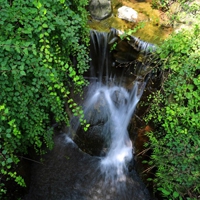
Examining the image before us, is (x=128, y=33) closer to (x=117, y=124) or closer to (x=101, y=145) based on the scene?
(x=117, y=124)

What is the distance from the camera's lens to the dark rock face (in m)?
3.88

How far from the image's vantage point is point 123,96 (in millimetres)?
4844

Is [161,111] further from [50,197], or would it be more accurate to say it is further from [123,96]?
[50,197]

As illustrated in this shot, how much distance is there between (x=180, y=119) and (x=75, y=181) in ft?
7.81

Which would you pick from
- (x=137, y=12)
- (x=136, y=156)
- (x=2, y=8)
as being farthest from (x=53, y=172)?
(x=137, y=12)

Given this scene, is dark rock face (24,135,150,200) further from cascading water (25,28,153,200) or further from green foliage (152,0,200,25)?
green foliage (152,0,200,25)

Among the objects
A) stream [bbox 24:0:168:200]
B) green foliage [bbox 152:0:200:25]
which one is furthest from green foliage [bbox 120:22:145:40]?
green foliage [bbox 152:0:200:25]

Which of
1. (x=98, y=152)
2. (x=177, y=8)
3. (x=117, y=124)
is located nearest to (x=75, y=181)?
(x=98, y=152)

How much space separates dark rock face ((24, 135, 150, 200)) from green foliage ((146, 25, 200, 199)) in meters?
0.91

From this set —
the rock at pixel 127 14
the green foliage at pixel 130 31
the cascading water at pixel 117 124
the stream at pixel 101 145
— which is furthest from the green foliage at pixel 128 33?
the cascading water at pixel 117 124

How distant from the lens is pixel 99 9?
4922 millimetres

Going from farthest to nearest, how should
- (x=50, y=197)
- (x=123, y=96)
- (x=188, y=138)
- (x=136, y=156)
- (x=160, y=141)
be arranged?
1. (x=123, y=96)
2. (x=136, y=156)
3. (x=50, y=197)
4. (x=160, y=141)
5. (x=188, y=138)

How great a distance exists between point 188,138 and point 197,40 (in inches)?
61.3

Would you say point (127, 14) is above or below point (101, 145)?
above
